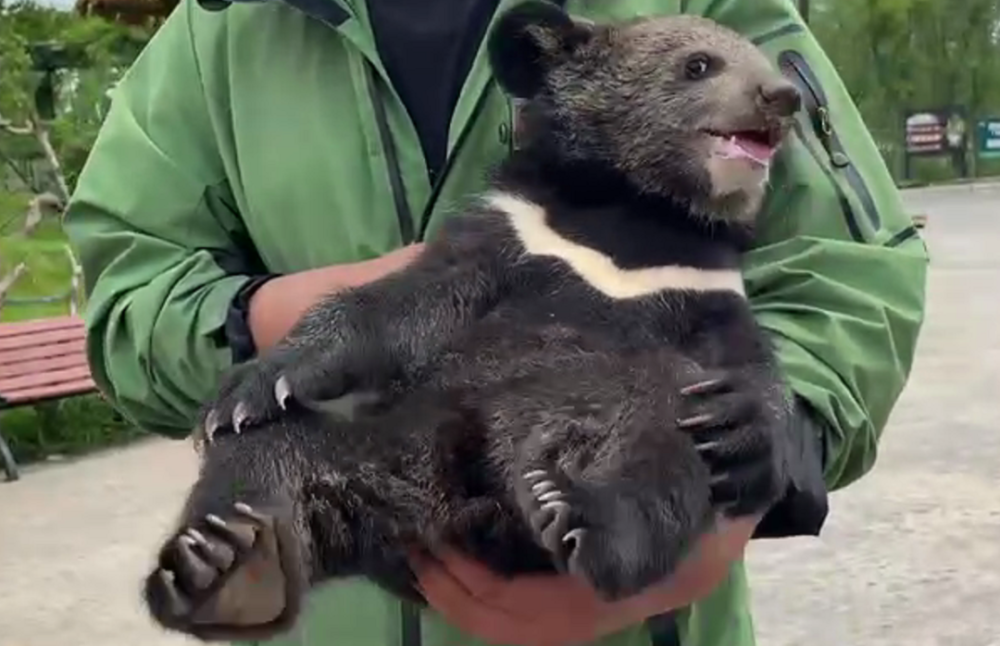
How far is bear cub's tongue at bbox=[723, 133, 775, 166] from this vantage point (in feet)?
5.55

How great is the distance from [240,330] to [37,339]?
785 centimetres

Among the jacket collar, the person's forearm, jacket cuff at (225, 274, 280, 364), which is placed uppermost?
the jacket collar

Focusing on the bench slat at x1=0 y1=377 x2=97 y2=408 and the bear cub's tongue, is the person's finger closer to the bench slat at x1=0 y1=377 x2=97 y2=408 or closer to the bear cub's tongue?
the bear cub's tongue

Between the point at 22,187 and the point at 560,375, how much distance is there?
55.5 ft

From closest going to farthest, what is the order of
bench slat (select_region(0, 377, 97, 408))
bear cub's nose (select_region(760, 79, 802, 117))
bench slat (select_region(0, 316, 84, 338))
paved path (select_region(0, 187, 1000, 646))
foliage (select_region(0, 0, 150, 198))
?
1. bear cub's nose (select_region(760, 79, 802, 117))
2. paved path (select_region(0, 187, 1000, 646))
3. bench slat (select_region(0, 377, 97, 408))
4. bench slat (select_region(0, 316, 84, 338))
5. foliage (select_region(0, 0, 150, 198))

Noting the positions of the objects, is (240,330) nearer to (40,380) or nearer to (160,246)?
(160,246)

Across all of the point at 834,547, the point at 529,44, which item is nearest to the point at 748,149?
the point at 529,44

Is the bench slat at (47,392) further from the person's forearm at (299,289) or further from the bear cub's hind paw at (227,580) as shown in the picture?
the bear cub's hind paw at (227,580)

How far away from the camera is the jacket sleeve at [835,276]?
1.78m

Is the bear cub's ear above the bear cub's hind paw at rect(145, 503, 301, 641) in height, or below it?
above

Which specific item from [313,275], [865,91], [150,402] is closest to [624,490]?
[313,275]

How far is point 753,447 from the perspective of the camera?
1.50 metres

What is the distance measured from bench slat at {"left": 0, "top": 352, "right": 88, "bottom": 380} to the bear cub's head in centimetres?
739

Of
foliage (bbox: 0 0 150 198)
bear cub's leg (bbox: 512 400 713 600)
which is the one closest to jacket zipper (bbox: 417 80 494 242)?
bear cub's leg (bbox: 512 400 713 600)
